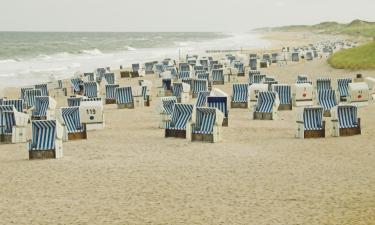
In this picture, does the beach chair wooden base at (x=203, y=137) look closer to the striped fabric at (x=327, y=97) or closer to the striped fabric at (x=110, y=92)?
the striped fabric at (x=327, y=97)

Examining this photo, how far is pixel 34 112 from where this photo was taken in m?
19.7

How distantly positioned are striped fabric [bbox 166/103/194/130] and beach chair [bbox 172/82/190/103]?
6.86m

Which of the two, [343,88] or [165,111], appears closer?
[165,111]

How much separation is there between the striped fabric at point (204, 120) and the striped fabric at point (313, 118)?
80.1 inches

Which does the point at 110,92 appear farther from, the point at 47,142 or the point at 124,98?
the point at 47,142

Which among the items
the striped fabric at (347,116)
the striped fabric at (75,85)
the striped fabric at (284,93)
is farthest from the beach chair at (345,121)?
the striped fabric at (75,85)

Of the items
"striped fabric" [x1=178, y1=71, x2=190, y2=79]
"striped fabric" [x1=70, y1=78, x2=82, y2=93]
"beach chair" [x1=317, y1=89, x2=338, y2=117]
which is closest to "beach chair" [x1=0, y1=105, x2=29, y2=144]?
"beach chair" [x1=317, y1=89, x2=338, y2=117]

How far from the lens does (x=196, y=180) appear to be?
1148 centimetres

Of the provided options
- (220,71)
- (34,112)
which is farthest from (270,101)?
(220,71)

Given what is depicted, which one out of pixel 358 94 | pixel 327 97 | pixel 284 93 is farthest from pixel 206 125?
pixel 358 94

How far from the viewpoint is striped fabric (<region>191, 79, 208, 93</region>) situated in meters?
25.1

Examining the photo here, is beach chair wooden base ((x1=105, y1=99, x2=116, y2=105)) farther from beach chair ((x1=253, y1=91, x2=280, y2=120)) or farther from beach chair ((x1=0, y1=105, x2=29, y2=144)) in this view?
beach chair ((x1=0, y1=105, x2=29, y2=144))

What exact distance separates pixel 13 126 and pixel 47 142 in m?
2.69

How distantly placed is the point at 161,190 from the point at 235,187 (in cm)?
115
